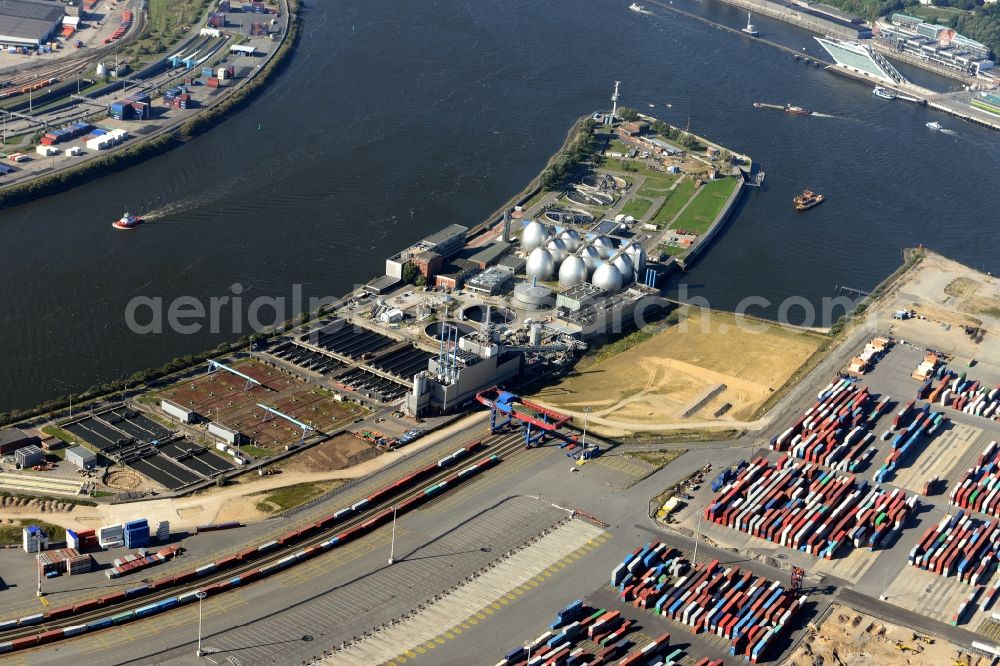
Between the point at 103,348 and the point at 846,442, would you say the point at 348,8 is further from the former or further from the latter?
the point at 846,442

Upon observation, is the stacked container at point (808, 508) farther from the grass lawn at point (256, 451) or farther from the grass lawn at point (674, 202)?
the grass lawn at point (674, 202)

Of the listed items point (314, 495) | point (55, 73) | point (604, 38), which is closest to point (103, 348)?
point (314, 495)

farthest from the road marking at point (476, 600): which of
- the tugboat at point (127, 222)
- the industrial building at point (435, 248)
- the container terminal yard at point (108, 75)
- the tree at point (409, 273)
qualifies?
the container terminal yard at point (108, 75)

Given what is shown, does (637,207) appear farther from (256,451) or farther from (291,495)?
(291,495)

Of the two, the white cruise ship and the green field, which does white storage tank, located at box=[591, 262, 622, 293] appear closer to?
the green field

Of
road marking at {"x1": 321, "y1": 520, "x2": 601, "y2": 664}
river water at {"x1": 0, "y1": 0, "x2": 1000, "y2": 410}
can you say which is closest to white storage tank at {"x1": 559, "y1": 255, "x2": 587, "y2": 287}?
river water at {"x1": 0, "y1": 0, "x2": 1000, "y2": 410}
